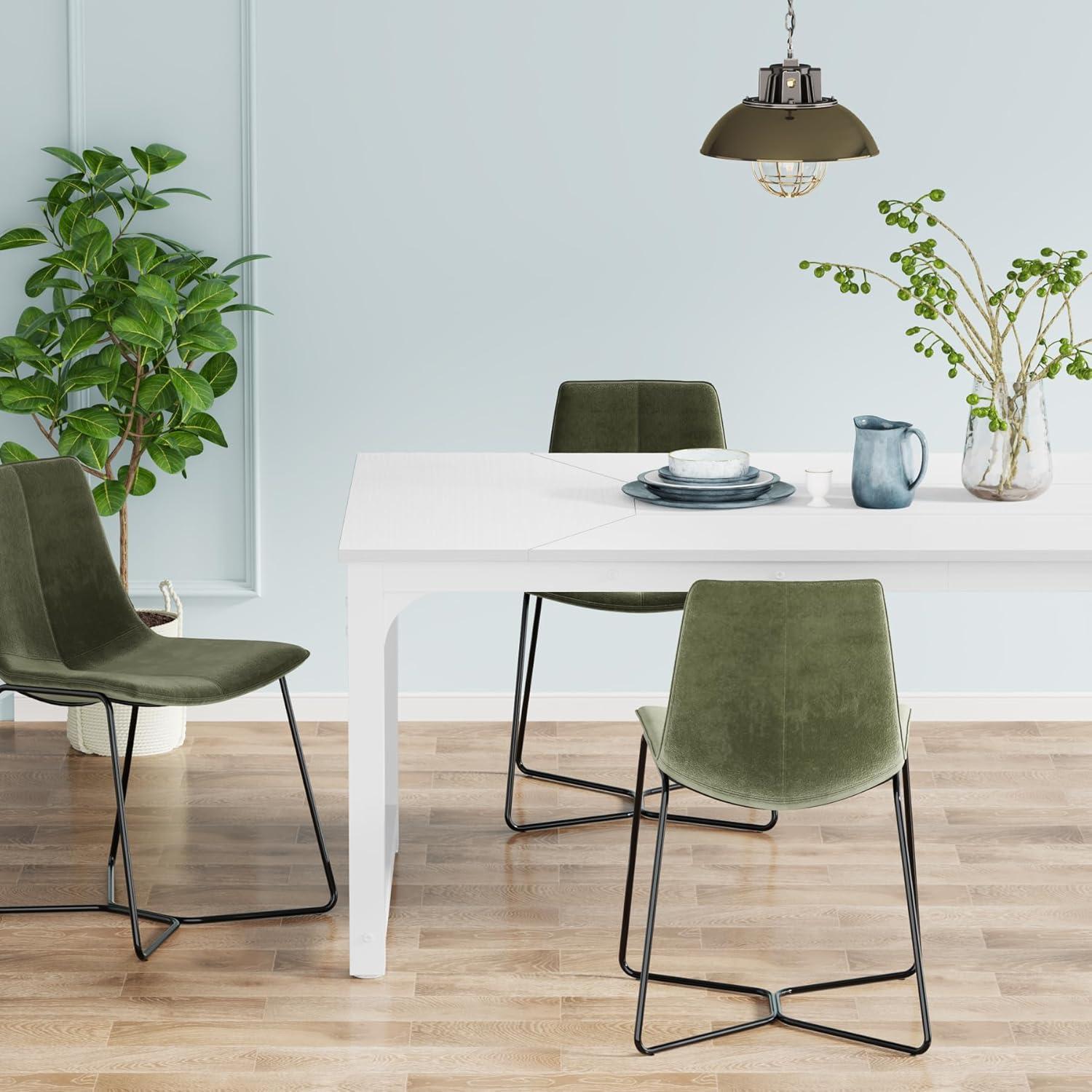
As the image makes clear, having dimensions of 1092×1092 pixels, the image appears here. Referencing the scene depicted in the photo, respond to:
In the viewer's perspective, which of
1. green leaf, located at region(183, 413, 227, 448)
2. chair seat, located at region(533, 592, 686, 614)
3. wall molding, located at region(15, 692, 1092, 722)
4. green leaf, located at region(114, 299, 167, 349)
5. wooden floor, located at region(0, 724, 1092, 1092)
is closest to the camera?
wooden floor, located at region(0, 724, 1092, 1092)

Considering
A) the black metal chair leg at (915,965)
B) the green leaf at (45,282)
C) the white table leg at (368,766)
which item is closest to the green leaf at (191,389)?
the green leaf at (45,282)

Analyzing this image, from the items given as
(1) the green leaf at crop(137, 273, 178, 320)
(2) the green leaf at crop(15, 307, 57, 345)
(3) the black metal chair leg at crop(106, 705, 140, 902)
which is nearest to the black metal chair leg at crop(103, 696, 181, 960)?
(3) the black metal chair leg at crop(106, 705, 140, 902)

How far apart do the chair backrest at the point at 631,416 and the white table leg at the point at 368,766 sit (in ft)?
3.50

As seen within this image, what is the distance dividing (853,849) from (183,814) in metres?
1.54

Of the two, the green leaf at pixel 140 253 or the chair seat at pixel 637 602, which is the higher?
the green leaf at pixel 140 253

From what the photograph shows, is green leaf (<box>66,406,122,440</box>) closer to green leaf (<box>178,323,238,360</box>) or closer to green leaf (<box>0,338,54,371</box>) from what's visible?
green leaf (<box>0,338,54,371</box>)

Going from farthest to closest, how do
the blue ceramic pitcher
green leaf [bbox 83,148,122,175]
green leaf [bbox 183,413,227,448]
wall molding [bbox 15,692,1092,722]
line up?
wall molding [bbox 15,692,1092,722] < green leaf [bbox 183,413,227,448] < green leaf [bbox 83,148,122,175] < the blue ceramic pitcher

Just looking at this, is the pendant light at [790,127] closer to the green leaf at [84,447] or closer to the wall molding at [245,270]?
the wall molding at [245,270]

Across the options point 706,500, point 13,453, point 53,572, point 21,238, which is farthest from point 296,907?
point 21,238

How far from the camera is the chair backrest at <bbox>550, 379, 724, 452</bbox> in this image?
12.2 ft

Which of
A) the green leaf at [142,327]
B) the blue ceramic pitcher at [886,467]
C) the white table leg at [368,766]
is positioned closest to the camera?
the white table leg at [368,766]

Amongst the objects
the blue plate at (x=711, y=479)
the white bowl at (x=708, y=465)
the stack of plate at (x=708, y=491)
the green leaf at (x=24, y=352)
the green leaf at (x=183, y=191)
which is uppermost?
the green leaf at (x=183, y=191)

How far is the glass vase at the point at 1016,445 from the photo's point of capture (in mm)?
2971

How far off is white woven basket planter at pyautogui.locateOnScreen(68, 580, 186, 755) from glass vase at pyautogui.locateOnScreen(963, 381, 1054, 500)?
205 cm
